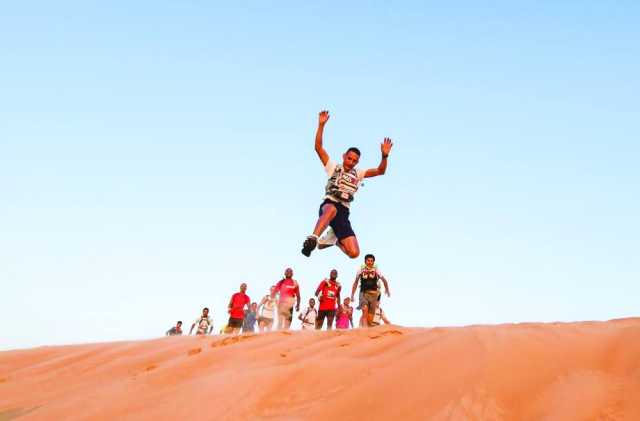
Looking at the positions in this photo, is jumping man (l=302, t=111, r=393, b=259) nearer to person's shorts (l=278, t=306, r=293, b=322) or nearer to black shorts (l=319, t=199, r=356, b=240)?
black shorts (l=319, t=199, r=356, b=240)

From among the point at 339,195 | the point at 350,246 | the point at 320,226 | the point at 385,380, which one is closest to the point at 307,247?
the point at 320,226

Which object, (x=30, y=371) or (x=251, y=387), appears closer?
(x=251, y=387)

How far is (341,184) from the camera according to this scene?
640 centimetres

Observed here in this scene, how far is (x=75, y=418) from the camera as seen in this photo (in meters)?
2.95

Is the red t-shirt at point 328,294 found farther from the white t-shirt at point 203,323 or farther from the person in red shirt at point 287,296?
the white t-shirt at point 203,323

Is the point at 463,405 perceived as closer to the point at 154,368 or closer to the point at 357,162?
the point at 154,368

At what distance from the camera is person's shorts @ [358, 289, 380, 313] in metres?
8.86

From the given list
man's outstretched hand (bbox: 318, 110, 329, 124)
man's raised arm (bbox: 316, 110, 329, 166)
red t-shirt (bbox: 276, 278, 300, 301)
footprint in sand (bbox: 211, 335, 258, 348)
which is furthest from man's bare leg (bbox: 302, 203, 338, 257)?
red t-shirt (bbox: 276, 278, 300, 301)

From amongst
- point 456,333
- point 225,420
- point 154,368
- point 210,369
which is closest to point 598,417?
point 456,333

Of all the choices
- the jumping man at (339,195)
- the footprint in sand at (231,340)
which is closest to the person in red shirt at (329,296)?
the jumping man at (339,195)

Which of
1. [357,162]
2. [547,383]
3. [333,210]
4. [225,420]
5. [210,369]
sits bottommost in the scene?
[225,420]

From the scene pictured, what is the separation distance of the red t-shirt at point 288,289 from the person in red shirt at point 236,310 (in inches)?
51.9

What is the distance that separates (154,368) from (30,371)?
76.8 inches

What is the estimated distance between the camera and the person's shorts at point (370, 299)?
8859 mm
